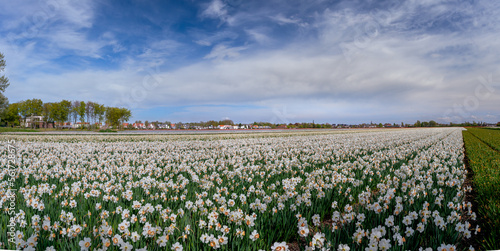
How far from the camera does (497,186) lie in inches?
260

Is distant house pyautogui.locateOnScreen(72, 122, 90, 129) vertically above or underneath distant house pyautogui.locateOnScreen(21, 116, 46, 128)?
underneath

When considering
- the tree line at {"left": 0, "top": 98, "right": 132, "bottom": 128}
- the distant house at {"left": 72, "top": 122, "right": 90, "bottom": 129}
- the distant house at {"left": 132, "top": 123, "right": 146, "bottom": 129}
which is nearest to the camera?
the tree line at {"left": 0, "top": 98, "right": 132, "bottom": 128}

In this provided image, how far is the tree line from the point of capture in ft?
168

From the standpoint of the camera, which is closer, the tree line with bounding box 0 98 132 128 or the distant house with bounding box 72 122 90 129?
the tree line with bounding box 0 98 132 128

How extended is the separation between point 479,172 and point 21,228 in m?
12.4

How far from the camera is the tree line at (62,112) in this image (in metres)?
51.1

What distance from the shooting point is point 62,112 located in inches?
2406

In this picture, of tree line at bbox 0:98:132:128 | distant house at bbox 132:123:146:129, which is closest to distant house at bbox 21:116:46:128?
tree line at bbox 0:98:132:128

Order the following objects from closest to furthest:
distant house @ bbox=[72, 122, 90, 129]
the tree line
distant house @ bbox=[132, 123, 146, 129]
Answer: the tree line → distant house @ bbox=[72, 122, 90, 129] → distant house @ bbox=[132, 123, 146, 129]

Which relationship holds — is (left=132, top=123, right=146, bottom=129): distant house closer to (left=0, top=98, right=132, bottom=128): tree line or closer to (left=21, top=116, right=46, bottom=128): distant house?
(left=0, top=98, right=132, bottom=128): tree line

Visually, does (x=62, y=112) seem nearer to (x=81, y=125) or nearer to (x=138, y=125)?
(x=81, y=125)

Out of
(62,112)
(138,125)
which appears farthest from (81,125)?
(138,125)

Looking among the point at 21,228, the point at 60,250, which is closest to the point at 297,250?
the point at 60,250

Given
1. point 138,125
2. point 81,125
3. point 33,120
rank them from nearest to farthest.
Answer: point 33,120 < point 81,125 < point 138,125
